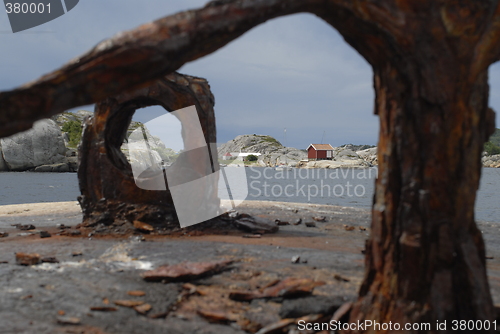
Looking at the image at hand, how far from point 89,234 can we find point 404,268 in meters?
6.22

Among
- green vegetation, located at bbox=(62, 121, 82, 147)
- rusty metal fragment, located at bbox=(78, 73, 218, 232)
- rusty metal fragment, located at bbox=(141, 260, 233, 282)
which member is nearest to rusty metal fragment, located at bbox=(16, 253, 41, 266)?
rusty metal fragment, located at bbox=(141, 260, 233, 282)

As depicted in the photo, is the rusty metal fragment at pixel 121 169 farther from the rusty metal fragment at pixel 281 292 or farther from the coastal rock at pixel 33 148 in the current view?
the coastal rock at pixel 33 148

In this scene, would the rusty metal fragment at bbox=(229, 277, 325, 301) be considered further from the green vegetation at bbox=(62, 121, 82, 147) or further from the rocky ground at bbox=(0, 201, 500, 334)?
the green vegetation at bbox=(62, 121, 82, 147)

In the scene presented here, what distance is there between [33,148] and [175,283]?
71.9 m

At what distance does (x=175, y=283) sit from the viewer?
425cm

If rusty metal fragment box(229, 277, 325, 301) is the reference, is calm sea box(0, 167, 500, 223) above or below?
below

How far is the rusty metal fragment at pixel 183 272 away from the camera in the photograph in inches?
169

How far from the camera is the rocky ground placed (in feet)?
10.5

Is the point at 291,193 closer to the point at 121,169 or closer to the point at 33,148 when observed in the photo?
the point at 121,169

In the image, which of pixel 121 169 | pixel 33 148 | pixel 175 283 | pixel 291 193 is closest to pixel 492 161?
pixel 291 193

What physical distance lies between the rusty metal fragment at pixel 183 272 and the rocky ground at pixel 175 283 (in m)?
0.01

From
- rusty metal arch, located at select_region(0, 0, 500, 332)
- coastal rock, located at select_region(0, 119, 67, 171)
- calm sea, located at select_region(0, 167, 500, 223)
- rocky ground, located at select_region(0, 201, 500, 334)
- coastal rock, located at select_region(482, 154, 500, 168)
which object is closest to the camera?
rusty metal arch, located at select_region(0, 0, 500, 332)

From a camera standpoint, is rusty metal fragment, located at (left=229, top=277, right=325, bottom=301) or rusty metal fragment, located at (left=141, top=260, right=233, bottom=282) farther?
rusty metal fragment, located at (left=141, top=260, right=233, bottom=282)

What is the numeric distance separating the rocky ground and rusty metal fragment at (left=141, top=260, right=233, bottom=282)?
0.04 feet
